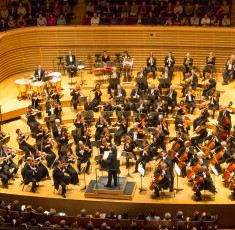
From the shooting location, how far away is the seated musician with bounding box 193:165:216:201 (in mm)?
15438

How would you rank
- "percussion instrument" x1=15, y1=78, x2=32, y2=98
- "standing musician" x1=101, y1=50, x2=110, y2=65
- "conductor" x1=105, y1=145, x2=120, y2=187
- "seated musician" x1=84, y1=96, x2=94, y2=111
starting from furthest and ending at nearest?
1. "standing musician" x1=101, y1=50, x2=110, y2=65
2. "percussion instrument" x1=15, y1=78, x2=32, y2=98
3. "seated musician" x1=84, y1=96, x2=94, y2=111
4. "conductor" x1=105, y1=145, x2=120, y2=187

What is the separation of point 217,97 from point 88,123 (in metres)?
4.14

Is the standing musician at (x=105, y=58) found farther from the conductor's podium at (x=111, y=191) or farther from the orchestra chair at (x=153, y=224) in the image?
the orchestra chair at (x=153, y=224)

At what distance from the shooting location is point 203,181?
50.8 feet

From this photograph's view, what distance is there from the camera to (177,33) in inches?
949

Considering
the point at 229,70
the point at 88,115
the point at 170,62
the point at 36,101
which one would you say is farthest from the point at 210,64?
the point at 36,101

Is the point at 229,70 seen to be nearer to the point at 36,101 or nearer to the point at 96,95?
the point at 96,95

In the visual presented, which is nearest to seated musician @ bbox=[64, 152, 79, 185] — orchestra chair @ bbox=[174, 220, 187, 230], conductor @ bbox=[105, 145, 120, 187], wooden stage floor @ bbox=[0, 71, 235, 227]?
wooden stage floor @ bbox=[0, 71, 235, 227]

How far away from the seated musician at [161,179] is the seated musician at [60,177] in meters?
2.20

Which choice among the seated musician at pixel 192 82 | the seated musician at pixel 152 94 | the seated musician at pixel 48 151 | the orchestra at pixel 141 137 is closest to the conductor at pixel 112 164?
the orchestra at pixel 141 137

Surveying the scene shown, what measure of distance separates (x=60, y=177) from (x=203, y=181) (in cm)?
359

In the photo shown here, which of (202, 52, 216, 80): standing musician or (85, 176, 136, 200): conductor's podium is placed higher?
(202, 52, 216, 80): standing musician

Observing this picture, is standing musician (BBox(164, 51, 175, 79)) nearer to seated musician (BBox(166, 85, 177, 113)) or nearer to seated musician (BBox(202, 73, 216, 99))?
seated musician (BBox(202, 73, 216, 99))

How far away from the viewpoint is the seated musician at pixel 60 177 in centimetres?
1606
